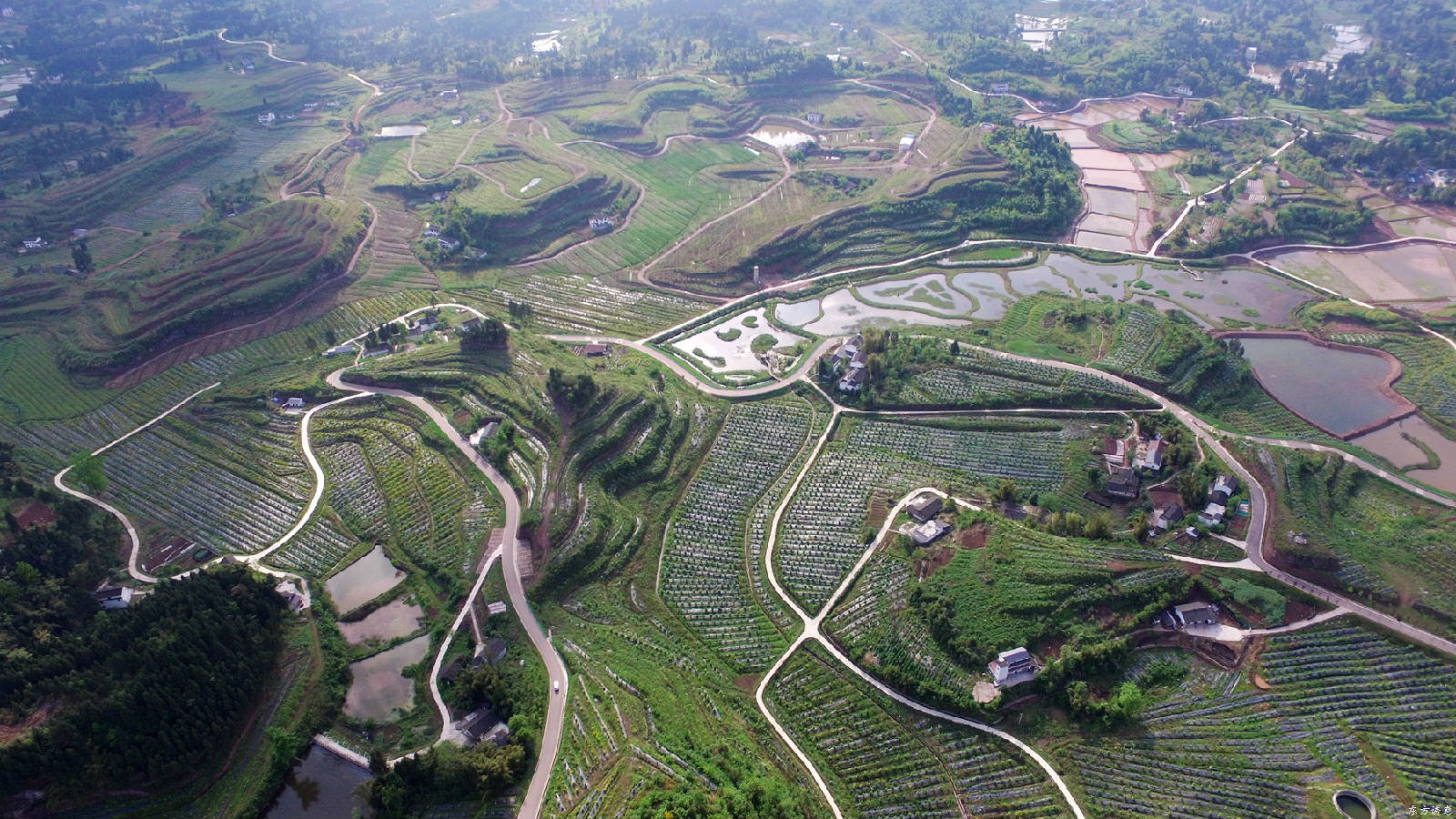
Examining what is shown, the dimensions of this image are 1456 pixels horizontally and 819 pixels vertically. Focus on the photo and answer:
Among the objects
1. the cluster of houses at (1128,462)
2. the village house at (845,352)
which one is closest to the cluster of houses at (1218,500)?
the cluster of houses at (1128,462)

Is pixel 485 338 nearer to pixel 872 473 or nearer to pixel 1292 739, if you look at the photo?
pixel 872 473

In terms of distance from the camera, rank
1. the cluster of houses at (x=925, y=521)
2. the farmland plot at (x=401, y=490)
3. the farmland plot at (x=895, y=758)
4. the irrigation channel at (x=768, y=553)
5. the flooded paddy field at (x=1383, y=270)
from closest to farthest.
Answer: the farmland plot at (x=895, y=758)
the irrigation channel at (x=768, y=553)
the cluster of houses at (x=925, y=521)
the farmland plot at (x=401, y=490)
the flooded paddy field at (x=1383, y=270)

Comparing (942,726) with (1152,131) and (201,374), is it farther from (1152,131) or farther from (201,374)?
(1152,131)

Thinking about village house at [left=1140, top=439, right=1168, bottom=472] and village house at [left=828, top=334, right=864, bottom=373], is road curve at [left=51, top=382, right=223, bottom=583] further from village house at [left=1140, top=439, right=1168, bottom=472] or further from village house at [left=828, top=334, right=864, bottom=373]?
village house at [left=1140, top=439, right=1168, bottom=472]

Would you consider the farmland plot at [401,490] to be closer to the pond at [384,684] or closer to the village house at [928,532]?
the pond at [384,684]

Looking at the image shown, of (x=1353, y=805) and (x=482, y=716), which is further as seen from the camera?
(x=482, y=716)

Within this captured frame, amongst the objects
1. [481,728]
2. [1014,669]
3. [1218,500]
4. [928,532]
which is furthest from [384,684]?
[1218,500]
